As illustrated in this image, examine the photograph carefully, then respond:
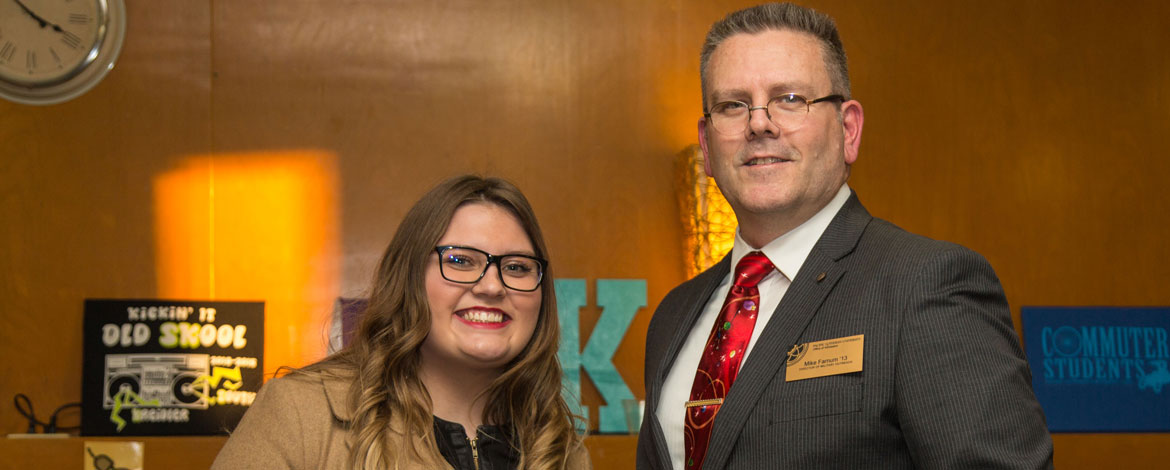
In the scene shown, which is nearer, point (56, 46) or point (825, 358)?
point (825, 358)

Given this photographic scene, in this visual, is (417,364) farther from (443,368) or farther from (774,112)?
(774,112)

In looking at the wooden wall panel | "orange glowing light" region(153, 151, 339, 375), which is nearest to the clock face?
the wooden wall panel

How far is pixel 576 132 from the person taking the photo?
4.14 metres

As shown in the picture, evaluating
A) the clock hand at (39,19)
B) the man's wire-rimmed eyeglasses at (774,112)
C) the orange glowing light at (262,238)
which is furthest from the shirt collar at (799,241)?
the clock hand at (39,19)

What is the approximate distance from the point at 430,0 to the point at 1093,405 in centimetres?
318

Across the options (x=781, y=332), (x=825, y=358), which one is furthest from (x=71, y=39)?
(x=825, y=358)

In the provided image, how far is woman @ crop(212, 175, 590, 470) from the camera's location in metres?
1.80

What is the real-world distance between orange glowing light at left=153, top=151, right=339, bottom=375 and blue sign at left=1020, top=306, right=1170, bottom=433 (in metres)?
2.90

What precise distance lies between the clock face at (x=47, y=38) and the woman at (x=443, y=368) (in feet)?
8.45

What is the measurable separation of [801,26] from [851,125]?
0.21m

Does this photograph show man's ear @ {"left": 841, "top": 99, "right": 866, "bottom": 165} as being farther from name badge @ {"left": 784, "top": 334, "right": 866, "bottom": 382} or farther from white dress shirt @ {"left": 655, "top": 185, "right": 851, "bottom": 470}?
name badge @ {"left": 784, "top": 334, "right": 866, "bottom": 382}

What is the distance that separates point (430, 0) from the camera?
13.6 ft

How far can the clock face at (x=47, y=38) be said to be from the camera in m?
3.87

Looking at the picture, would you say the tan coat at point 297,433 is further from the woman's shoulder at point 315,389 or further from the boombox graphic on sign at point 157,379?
Result: the boombox graphic on sign at point 157,379
